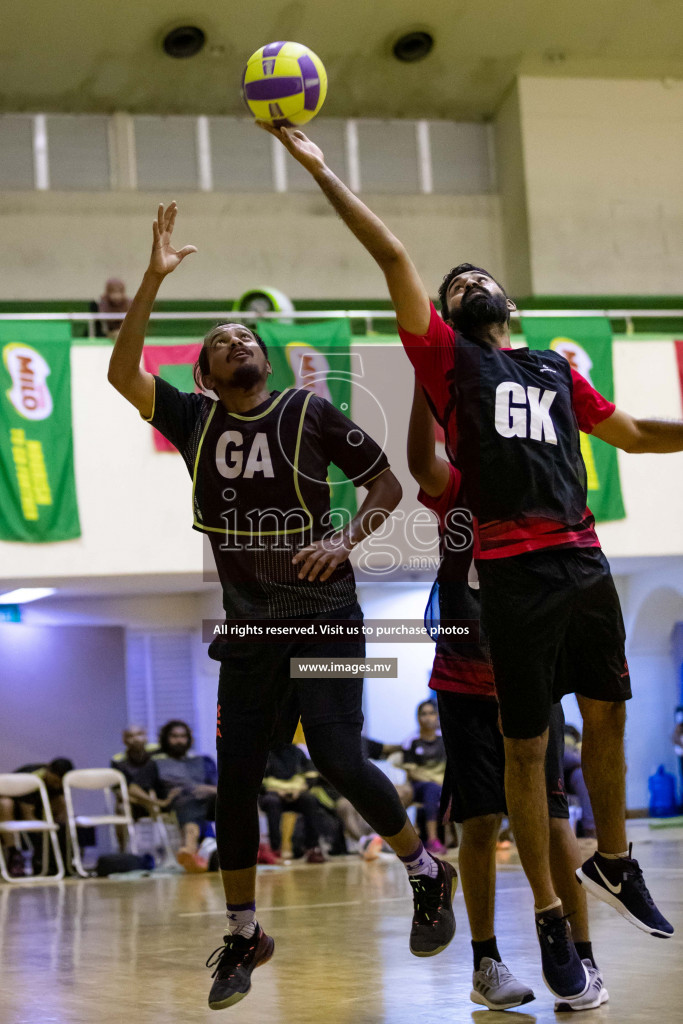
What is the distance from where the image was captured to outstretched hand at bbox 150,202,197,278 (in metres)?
3.68

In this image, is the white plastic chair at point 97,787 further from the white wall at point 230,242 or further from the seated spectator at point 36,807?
the white wall at point 230,242

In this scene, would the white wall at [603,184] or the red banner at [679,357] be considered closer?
the red banner at [679,357]

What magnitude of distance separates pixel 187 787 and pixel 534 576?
28.3 feet

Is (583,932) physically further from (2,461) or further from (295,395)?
(2,461)

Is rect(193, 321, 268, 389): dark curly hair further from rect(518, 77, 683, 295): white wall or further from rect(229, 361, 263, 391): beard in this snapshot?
rect(518, 77, 683, 295): white wall

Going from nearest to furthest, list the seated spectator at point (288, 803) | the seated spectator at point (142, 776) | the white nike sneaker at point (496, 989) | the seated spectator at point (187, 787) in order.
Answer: the white nike sneaker at point (496, 989), the seated spectator at point (187, 787), the seated spectator at point (288, 803), the seated spectator at point (142, 776)

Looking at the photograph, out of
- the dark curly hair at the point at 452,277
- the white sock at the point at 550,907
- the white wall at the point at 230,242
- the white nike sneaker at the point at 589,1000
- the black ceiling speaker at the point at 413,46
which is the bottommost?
the white nike sneaker at the point at 589,1000

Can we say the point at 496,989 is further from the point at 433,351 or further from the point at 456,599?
the point at 433,351

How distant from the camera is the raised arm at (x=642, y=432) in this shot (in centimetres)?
357

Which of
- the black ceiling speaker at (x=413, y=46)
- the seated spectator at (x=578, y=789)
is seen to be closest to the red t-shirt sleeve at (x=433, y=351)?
the seated spectator at (x=578, y=789)

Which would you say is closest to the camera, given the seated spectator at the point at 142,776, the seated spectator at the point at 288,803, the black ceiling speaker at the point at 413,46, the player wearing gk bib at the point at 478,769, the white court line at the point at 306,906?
the player wearing gk bib at the point at 478,769

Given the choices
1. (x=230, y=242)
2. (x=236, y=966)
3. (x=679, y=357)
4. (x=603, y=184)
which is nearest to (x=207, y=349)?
(x=236, y=966)

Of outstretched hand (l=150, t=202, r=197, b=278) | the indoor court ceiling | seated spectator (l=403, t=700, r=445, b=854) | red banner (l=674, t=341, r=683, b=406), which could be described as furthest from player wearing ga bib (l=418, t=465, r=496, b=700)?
the indoor court ceiling

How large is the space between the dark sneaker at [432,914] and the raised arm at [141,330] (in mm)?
1734
